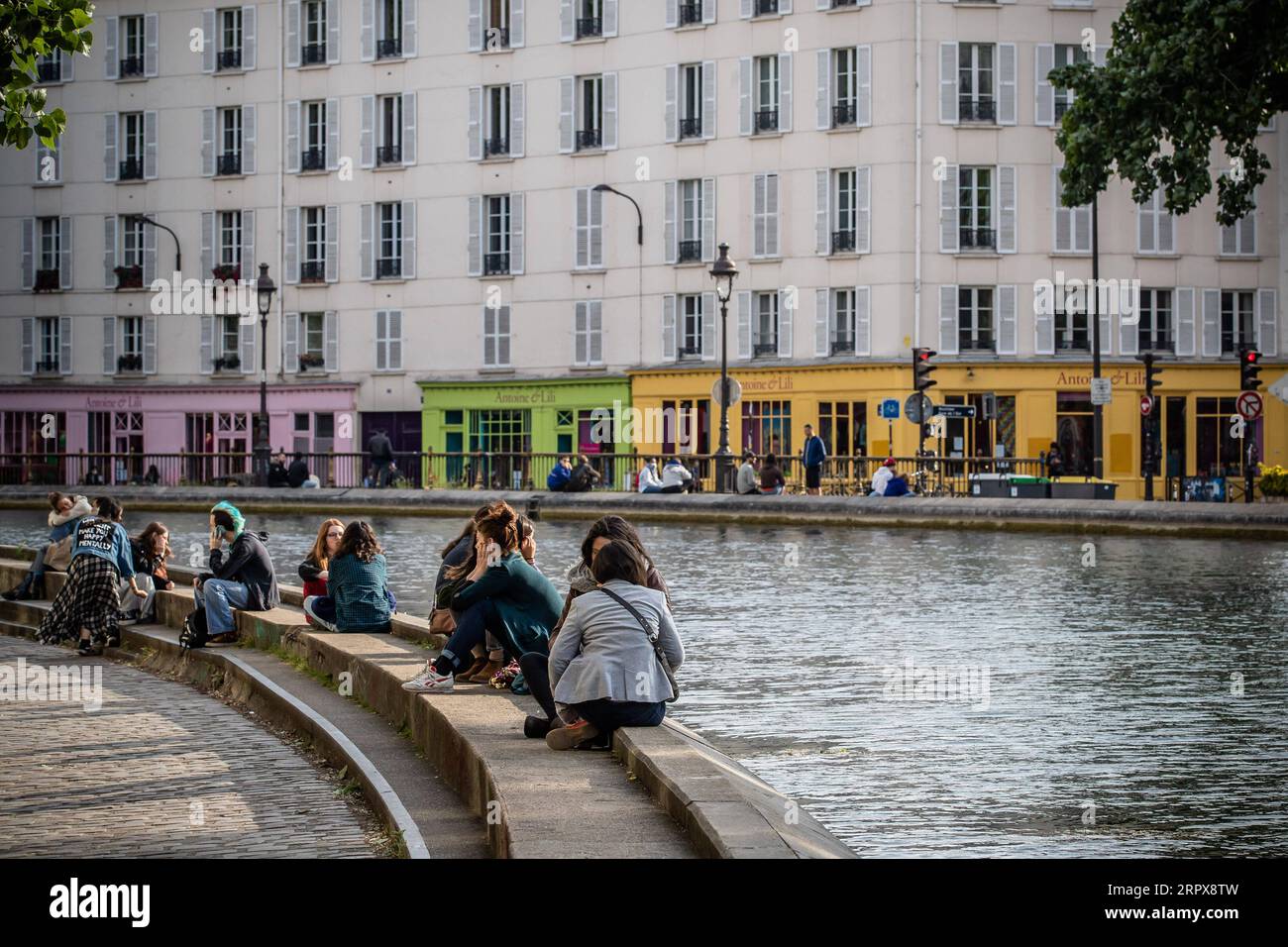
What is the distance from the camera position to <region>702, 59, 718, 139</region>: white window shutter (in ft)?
180

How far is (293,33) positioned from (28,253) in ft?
38.6

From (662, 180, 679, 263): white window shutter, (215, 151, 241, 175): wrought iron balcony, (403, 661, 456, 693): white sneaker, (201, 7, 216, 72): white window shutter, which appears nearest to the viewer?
(403, 661, 456, 693): white sneaker

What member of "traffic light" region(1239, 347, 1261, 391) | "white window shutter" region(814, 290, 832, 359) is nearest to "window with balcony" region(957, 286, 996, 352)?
"white window shutter" region(814, 290, 832, 359)

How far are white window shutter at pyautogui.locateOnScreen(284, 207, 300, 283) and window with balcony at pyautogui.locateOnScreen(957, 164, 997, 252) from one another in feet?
68.9

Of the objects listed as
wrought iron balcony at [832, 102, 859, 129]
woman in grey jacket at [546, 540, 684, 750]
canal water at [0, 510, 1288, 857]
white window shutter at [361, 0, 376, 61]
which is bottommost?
canal water at [0, 510, 1288, 857]

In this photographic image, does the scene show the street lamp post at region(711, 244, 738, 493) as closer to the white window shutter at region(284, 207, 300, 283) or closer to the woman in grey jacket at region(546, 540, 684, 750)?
the white window shutter at region(284, 207, 300, 283)

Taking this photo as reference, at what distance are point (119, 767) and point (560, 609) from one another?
2745 millimetres

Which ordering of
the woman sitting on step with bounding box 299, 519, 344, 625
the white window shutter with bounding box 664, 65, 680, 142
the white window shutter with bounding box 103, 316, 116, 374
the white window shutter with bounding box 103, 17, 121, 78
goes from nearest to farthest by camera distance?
the woman sitting on step with bounding box 299, 519, 344, 625 < the white window shutter with bounding box 664, 65, 680, 142 < the white window shutter with bounding box 103, 316, 116, 374 < the white window shutter with bounding box 103, 17, 121, 78

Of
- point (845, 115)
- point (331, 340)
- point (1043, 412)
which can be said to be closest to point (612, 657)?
point (1043, 412)

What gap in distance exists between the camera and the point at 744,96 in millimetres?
54625

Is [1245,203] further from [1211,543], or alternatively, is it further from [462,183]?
[462,183]

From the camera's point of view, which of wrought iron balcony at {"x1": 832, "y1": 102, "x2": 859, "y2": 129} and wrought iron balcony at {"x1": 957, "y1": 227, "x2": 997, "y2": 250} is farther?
wrought iron balcony at {"x1": 832, "y1": 102, "x2": 859, "y2": 129}
